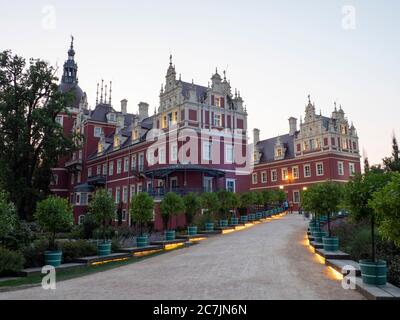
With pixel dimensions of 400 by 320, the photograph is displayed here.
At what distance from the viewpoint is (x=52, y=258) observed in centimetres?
1310

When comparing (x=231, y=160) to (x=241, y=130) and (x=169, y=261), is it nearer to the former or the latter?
(x=241, y=130)

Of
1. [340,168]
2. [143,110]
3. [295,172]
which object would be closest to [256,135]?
[295,172]

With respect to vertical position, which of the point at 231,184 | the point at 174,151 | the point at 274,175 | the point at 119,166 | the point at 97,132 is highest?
the point at 97,132

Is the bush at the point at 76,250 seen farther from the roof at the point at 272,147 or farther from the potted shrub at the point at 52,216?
the roof at the point at 272,147

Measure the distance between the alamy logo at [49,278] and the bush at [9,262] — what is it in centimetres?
84

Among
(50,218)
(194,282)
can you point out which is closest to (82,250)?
(50,218)

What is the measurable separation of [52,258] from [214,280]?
6.91 meters

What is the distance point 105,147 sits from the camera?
2030 inches

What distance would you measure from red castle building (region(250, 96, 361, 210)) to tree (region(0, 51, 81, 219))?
3056 centimetres

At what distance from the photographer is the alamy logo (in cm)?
978

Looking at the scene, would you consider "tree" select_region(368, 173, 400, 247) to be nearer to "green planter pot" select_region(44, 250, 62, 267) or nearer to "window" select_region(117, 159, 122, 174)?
"green planter pot" select_region(44, 250, 62, 267)

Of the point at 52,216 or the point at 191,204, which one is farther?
the point at 191,204

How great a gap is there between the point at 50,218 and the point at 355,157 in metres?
44.6

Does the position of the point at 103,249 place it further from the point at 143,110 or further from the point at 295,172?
the point at 295,172
